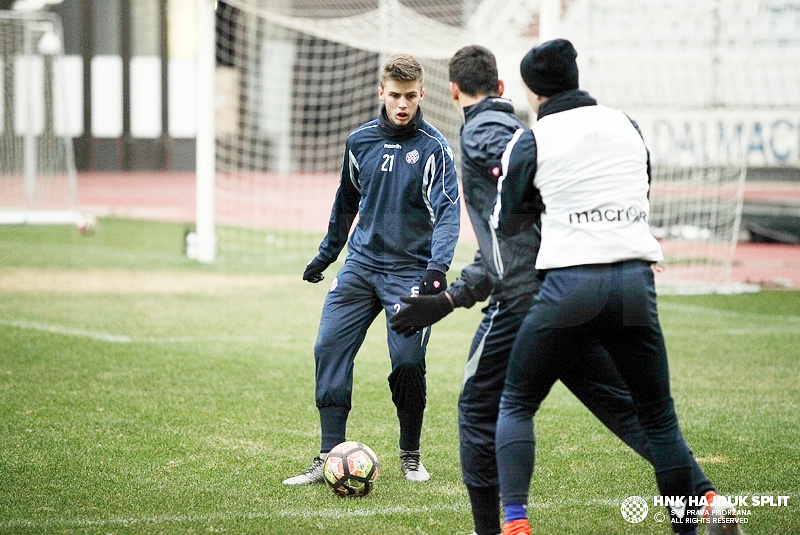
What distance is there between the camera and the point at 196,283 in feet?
42.4

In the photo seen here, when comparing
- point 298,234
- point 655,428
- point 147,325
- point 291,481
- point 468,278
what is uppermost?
point 468,278

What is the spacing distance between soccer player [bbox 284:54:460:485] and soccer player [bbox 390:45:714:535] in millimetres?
915

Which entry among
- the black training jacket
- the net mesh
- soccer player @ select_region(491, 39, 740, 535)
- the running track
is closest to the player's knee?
the black training jacket

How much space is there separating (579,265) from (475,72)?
984mm

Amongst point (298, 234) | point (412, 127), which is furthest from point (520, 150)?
point (298, 234)

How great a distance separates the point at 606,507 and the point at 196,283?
8839 mm

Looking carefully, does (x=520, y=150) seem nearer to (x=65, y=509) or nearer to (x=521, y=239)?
(x=521, y=239)

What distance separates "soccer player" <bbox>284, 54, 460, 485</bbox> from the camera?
5.30 metres

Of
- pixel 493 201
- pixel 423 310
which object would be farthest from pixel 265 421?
pixel 493 201

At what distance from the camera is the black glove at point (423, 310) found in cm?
436

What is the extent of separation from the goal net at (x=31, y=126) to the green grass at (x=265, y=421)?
35.7ft

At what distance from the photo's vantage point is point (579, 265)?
3840mm

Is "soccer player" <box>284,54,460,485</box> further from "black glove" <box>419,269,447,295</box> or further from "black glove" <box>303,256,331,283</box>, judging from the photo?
"black glove" <box>419,269,447,295</box>

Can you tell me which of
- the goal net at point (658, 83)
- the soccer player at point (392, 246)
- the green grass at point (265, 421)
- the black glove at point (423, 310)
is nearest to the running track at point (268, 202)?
the goal net at point (658, 83)
